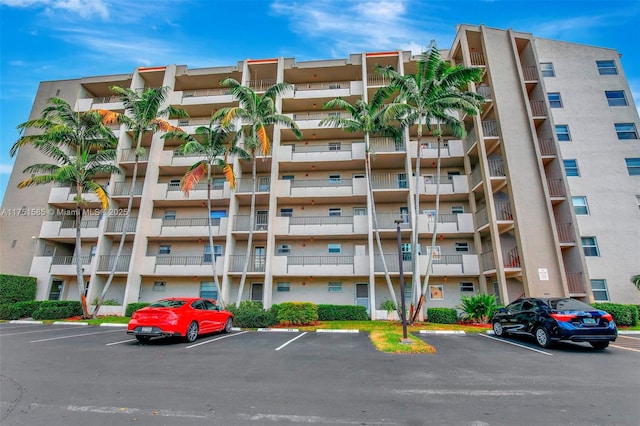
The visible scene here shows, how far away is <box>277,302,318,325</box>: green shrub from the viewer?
15.4 m

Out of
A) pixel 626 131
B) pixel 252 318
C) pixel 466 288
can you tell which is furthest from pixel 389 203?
pixel 626 131

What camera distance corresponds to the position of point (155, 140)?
73.9 ft

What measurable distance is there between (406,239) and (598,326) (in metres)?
11.9

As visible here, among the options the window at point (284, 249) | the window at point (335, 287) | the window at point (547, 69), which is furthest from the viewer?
the window at point (284, 249)

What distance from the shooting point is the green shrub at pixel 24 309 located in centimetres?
1831

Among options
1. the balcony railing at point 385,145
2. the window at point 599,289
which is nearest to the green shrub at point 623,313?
the window at point 599,289

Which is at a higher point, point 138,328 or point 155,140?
point 155,140

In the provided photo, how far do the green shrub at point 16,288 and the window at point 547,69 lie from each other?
3901cm

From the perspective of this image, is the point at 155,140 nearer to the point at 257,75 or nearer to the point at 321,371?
the point at 257,75

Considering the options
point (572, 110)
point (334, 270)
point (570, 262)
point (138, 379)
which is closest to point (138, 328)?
point (138, 379)

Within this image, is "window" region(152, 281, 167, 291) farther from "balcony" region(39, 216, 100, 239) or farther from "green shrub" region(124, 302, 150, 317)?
"balcony" region(39, 216, 100, 239)

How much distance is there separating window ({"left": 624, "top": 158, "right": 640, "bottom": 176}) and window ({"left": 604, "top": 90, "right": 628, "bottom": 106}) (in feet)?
14.3

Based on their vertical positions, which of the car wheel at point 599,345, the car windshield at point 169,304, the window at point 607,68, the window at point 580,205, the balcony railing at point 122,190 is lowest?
the car wheel at point 599,345

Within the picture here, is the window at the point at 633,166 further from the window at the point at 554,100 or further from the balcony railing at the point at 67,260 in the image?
the balcony railing at the point at 67,260
